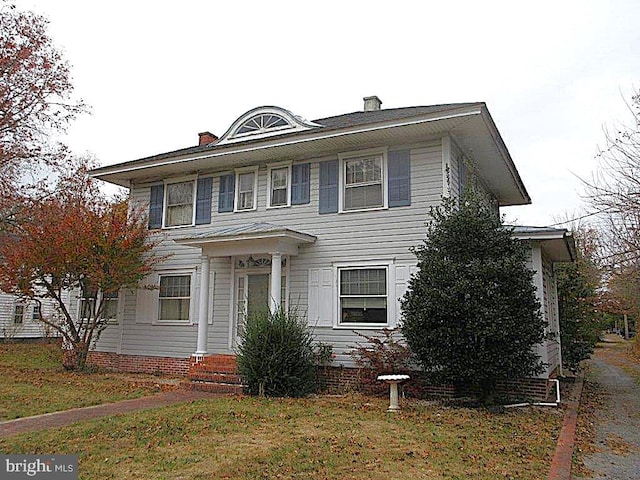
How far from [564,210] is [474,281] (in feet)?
93.7

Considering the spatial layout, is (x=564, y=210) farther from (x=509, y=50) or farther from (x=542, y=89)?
(x=509, y=50)

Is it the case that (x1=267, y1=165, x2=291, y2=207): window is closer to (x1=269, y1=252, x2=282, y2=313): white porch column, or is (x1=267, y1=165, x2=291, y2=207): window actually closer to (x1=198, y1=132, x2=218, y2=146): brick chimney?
(x1=269, y1=252, x2=282, y2=313): white porch column

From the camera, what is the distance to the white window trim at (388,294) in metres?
11.0

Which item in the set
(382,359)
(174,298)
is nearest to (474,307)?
(382,359)

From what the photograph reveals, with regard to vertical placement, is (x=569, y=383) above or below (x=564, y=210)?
below

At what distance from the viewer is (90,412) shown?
8445 millimetres

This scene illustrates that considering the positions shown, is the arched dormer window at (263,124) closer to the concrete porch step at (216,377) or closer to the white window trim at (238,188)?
the white window trim at (238,188)

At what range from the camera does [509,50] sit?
429 inches

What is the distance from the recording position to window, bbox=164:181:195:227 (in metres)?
14.3

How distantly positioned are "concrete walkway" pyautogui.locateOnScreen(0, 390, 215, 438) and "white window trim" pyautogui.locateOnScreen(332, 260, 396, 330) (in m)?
3.16

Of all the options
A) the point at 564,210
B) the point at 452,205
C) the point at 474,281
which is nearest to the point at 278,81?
the point at 452,205

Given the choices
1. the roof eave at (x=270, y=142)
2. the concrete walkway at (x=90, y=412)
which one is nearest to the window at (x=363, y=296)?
the roof eave at (x=270, y=142)

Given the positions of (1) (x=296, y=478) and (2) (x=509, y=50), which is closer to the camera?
(1) (x=296, y=478)

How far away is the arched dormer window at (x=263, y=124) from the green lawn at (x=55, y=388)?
6334mm
